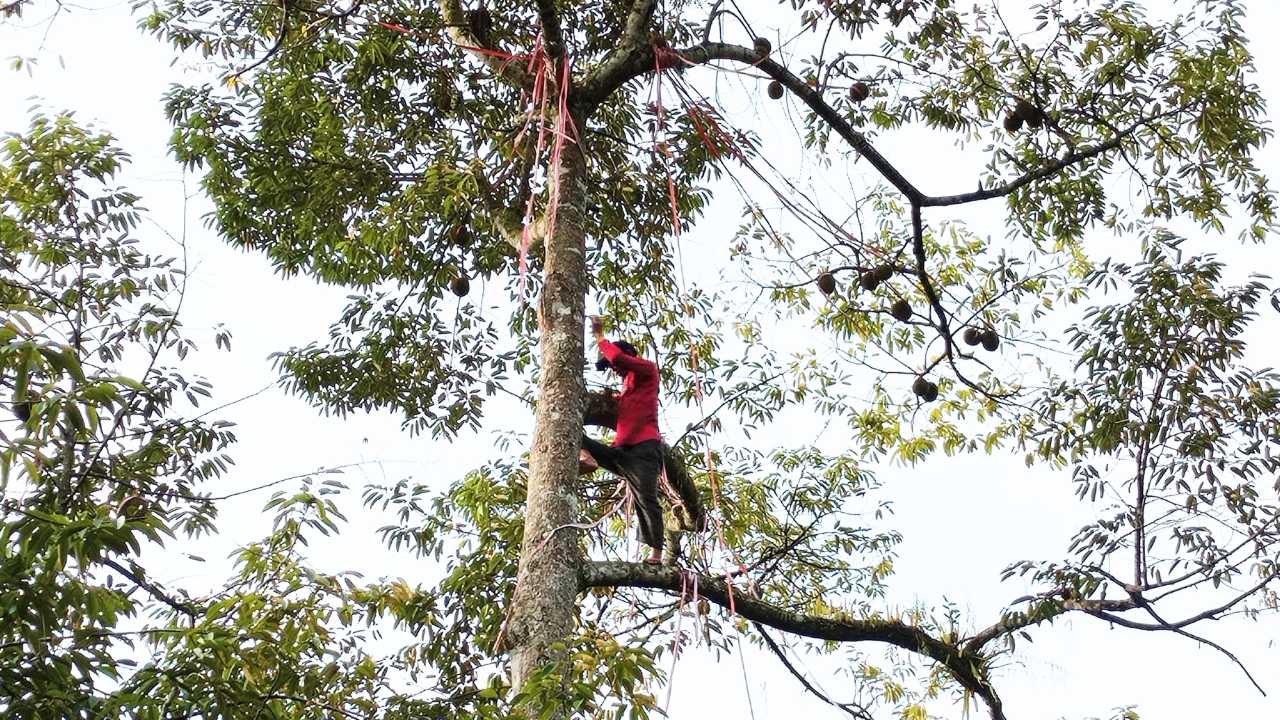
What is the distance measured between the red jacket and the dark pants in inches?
1.4

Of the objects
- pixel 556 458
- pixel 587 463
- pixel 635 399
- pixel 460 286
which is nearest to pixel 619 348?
pixel 635 399

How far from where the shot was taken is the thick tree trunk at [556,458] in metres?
3.05

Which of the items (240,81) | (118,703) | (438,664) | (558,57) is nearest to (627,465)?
(438,664)

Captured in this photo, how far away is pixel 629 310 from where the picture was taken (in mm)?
5926

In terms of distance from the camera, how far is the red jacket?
14.1ft

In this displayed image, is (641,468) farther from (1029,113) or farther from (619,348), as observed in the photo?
(1029,113)

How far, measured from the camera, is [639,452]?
14.0 feet

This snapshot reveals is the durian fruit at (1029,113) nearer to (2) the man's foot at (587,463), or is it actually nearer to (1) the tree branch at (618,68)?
(1) the tree branch at (618,68)

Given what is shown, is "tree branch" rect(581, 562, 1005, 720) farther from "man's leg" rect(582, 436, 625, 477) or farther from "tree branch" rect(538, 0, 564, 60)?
"tree branch" rect(538, 0, 564, 60)

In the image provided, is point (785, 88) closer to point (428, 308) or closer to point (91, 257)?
point (428, 308)

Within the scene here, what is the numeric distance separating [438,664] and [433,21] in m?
2.88

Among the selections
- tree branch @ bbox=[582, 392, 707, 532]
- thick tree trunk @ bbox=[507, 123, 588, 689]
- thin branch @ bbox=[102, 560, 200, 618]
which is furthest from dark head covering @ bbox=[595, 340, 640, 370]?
thin branch @ bbox=[102, 560, 200, 618]

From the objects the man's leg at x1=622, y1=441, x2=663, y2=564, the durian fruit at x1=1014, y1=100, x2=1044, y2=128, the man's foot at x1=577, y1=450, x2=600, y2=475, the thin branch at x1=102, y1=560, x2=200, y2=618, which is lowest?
the thin branch at x1=102, y1=560, x2=200, y2=618

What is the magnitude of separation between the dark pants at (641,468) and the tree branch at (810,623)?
0.53 metres
